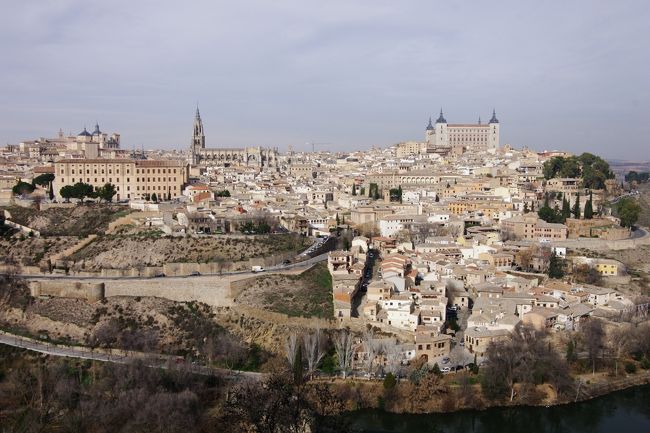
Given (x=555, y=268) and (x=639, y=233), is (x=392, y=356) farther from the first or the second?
(x=639, y=233)

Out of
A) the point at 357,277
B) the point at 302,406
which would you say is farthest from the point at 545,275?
the point at 302,406

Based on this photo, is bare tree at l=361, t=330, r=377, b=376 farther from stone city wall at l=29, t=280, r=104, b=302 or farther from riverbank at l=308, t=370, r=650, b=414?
stone city wall at l=29, t=280, r=104, b=302

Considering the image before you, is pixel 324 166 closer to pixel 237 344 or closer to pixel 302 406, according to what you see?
pixel 237 344

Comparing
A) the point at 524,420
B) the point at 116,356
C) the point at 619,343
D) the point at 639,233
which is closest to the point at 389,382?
the point at 524,420

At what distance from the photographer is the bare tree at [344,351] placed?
56.1 feet

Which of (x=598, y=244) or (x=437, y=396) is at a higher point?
(x=598, y=244)

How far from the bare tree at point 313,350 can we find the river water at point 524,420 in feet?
5.48

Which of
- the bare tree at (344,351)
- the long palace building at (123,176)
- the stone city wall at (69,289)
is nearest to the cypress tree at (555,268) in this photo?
the bare tree at (344,351)

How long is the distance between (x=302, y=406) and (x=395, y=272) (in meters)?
9.83

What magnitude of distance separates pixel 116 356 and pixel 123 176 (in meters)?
17.1

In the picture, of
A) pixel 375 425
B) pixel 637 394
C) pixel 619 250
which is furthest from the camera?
pixel 619 250

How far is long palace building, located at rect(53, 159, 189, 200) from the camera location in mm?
33031

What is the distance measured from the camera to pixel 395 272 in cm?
2192

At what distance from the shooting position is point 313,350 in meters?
17.1
